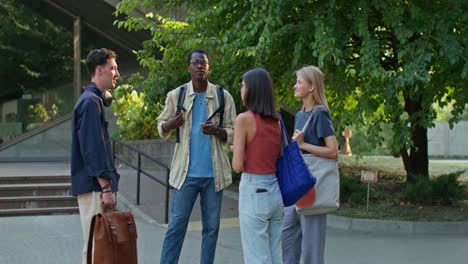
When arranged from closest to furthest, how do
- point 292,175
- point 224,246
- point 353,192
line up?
1. point 292,175
2. point 224,246
3. point 353,192

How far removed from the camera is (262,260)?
4289 millimetres

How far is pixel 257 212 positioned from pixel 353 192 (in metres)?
6.60

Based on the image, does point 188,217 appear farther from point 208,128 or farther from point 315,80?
point 315,80

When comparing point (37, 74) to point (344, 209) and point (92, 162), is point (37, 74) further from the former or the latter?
point (92, 162)

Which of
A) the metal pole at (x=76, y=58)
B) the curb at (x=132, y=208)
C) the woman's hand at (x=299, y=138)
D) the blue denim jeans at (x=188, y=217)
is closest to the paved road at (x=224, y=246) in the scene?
the curb at (x=132, y=208)

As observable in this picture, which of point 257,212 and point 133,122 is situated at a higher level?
point 133,122

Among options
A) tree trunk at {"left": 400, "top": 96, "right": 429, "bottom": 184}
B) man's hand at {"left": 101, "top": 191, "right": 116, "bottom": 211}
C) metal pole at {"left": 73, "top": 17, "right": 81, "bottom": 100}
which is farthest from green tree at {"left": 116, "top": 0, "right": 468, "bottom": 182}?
metal pole at {"left": 73, "top": 17, "right": 81, "bottom": 100}

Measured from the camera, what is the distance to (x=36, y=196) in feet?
40.1

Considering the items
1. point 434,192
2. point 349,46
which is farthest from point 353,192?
point 349,46

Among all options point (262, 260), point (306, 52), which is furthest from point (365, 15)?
point (262, 260)

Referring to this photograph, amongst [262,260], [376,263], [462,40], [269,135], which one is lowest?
[376,263]

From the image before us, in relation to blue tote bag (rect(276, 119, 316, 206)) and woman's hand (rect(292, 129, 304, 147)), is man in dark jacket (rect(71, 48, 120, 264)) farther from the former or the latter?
woman's hand (rect(292, 129, 304, 147))

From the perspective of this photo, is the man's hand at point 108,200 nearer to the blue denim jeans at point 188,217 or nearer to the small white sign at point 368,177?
the blue denim jeans at point 188,217

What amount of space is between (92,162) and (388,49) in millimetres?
8433
